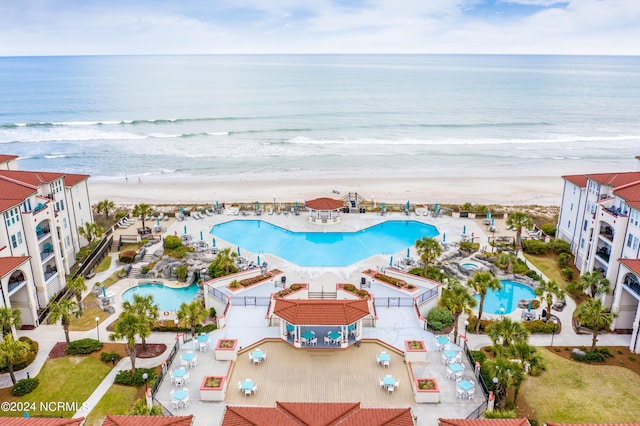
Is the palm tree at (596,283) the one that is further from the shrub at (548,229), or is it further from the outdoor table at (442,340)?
the shrub at (548,229)

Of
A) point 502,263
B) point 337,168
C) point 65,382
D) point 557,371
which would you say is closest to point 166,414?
point 65,382

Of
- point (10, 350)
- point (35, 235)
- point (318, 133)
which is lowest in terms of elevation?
point (10, 350)

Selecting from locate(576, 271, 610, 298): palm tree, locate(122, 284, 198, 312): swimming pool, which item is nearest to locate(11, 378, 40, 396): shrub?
locate(122, 284, 198, 312): swimming pool

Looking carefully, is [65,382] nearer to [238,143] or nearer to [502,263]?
[502,263]

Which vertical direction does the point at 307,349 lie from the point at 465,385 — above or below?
below

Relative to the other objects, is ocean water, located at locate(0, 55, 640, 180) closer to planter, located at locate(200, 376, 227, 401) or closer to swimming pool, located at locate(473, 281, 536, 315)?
swimming pool, located at locate(473, 281, 536, 315)

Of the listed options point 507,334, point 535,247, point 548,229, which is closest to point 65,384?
point 507,334

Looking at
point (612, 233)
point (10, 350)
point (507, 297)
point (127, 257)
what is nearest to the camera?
point (10, 350)

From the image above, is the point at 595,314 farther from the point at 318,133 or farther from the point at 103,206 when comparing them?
the point at 318,133
